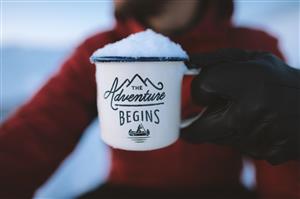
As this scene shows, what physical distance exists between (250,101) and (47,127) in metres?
0.62

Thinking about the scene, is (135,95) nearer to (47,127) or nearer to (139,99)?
(139,99)

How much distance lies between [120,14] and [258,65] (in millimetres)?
604

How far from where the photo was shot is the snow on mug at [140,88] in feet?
1.39

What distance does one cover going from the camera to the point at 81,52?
0.89 meters

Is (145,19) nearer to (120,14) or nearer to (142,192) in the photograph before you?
(120,14)

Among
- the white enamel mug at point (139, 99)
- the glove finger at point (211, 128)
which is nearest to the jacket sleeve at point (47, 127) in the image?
the white enamel mug at point (139, 99)

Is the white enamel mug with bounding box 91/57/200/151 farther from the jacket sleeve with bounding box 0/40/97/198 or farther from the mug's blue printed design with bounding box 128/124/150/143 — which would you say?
the jacket sleeve with bounding box 0/40/97/198

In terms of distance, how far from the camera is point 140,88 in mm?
436

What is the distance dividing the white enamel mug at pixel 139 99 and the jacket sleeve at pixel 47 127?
355 mm

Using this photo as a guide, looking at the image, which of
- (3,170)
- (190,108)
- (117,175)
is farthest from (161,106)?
(117,175)

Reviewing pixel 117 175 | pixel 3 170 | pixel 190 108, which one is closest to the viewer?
pixel 3 170

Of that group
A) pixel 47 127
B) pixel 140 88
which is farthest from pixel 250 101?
pixel 47 127

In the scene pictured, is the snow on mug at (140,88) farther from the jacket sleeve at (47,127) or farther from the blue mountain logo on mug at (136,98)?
the jacket sleeve at (47,127)

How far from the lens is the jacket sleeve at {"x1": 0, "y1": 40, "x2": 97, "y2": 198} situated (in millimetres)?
687
